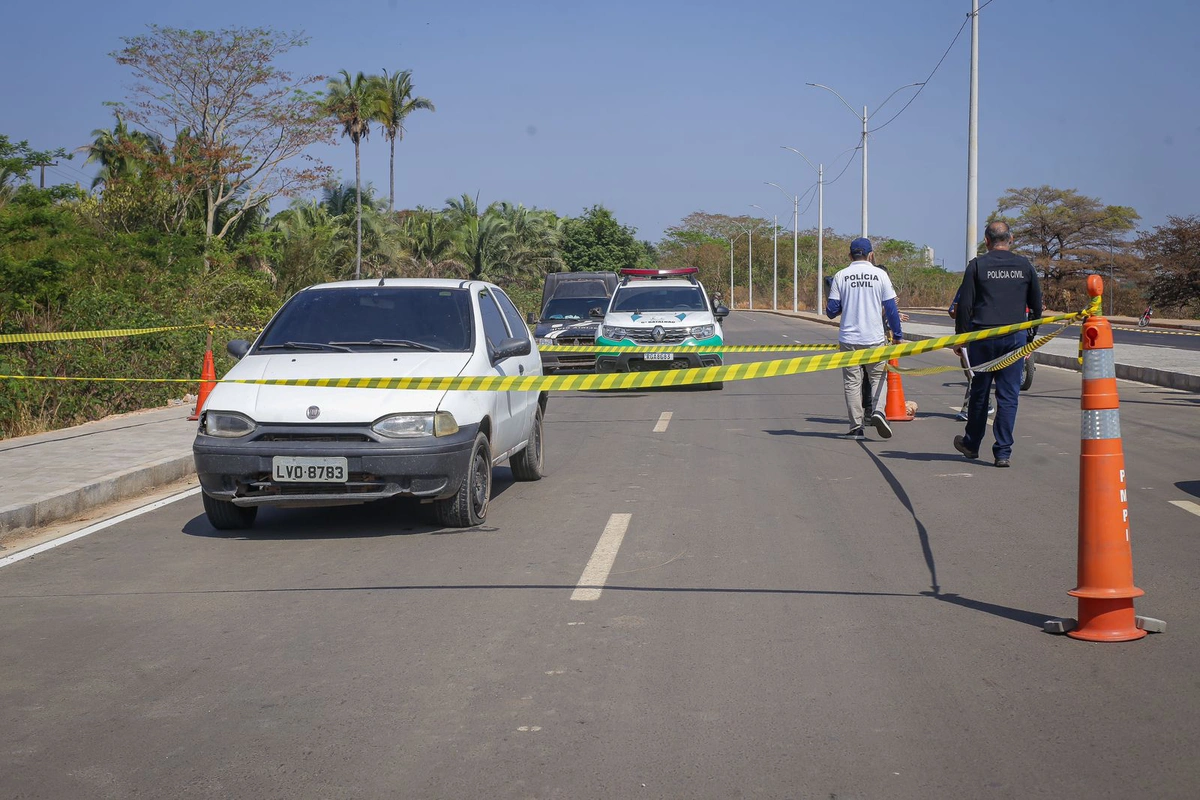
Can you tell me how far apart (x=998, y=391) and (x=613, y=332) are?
28.1ft

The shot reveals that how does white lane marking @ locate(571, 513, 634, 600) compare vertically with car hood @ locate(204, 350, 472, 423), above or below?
below

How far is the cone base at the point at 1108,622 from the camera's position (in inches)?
197

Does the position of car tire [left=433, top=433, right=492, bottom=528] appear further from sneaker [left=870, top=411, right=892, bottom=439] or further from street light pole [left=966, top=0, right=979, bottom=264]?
street light pole [left=966, top=0, right=979, bottom=264]

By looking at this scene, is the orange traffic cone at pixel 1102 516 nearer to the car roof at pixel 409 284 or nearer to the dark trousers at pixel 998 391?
the dark trousers at pixel 998 391

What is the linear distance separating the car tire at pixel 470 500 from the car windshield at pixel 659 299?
10.6 metres

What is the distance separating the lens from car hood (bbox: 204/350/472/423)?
23.8 feet

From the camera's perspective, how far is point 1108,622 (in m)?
5.03

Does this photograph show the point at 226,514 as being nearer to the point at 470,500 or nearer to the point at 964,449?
the point at 470,500

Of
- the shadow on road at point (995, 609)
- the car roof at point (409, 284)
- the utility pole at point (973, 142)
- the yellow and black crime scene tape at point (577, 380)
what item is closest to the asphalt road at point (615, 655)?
the shadow on road at point (995, 609)

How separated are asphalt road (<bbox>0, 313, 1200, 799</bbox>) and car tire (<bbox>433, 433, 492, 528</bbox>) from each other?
0.18m

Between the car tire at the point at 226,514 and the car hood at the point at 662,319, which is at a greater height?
the car hood at the point at 662,319

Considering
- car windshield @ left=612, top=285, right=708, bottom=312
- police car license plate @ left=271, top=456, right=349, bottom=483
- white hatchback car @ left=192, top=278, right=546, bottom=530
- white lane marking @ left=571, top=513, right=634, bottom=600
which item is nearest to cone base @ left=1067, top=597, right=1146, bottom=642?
white lane marking @ left=571, top=513, right=634, bottom=600

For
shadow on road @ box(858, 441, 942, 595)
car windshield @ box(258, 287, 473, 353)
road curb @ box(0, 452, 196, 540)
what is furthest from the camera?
car windshield @ box(258, 287, 473, 353)

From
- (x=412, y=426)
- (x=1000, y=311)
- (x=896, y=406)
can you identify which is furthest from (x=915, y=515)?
(x=896, y=406)
